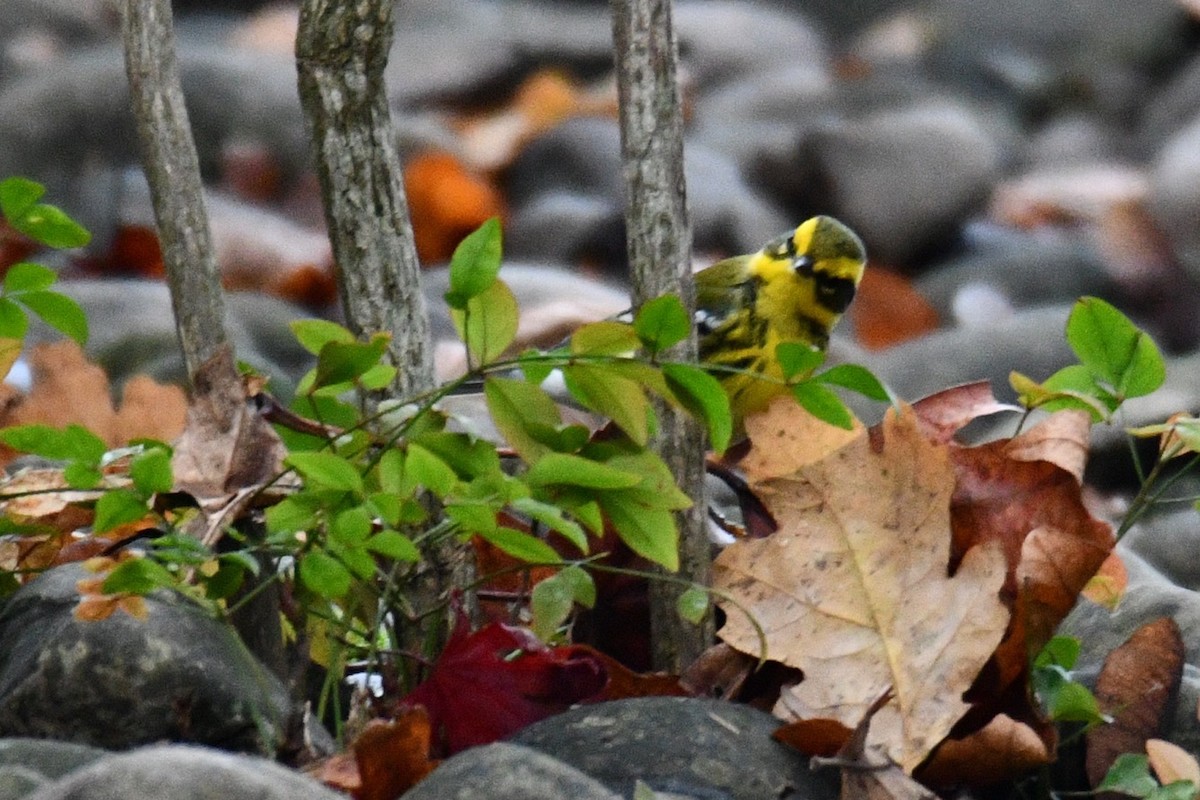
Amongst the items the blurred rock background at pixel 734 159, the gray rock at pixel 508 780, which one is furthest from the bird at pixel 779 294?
the gray rock at pixel 508 780

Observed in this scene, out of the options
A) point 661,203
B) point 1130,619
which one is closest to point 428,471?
point 661,203

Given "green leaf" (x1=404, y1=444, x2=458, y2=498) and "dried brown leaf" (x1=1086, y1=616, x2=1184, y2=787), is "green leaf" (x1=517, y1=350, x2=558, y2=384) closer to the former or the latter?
"green leaf" (x1=404, y1=444, x2=458, y2=498)

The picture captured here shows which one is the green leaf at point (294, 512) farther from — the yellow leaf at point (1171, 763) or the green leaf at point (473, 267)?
the yellow leaf at point (1171, 763)

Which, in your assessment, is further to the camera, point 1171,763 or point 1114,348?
point 1114,348

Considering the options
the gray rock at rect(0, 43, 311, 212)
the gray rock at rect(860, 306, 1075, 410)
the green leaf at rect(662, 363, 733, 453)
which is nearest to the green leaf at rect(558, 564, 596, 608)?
the green leaf at rect(662, 363, 733, 453)

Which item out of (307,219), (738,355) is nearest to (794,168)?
(307,219)

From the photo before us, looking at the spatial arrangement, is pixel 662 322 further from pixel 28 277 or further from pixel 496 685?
pixel 28 277

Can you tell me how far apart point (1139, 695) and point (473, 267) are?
912 mm

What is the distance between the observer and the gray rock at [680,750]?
2008 mm

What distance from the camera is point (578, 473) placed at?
74.8 inches

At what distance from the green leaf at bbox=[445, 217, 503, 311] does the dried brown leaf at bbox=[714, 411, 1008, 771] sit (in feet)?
1.52

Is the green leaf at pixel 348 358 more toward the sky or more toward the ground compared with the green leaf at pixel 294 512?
more toward the sky

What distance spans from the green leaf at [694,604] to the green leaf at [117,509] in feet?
1.85

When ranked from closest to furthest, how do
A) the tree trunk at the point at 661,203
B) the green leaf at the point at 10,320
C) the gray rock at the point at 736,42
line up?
the tree trunk at the point at 661,203
the green leaf at the point at 10,320
the gray rock at the point at 736,42
